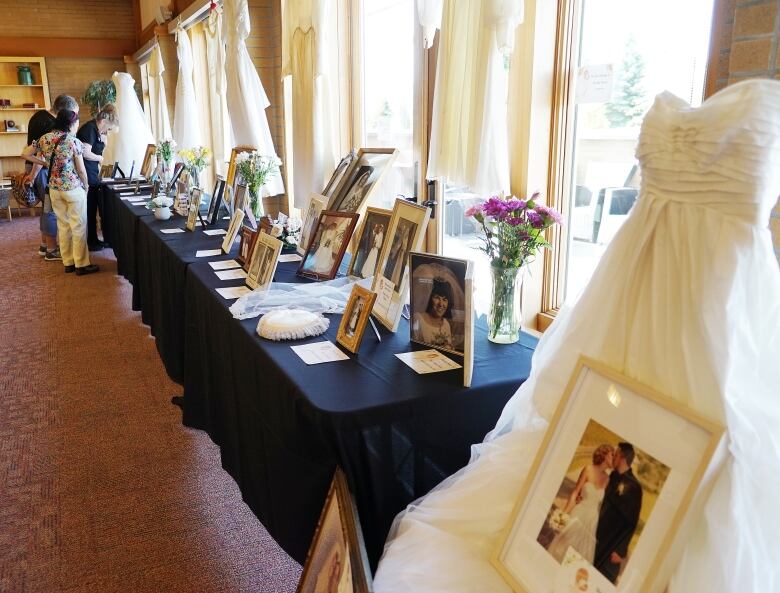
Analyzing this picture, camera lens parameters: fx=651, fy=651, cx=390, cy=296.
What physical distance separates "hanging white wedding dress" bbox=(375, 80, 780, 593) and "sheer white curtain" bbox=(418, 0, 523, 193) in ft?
4.18

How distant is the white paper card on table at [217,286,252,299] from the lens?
2.35 meters

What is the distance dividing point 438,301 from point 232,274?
50.4 inches

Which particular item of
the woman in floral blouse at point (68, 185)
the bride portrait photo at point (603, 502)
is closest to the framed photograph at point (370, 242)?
the bride portrait photo at point (603, 502)

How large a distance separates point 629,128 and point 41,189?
6352mm

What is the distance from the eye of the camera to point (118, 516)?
2316 millimetres

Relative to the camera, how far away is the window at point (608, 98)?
77.3 inches

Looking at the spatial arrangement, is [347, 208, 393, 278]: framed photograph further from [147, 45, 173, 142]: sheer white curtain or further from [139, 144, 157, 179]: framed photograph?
[147, 45, 173, 142]: sheer white curtain

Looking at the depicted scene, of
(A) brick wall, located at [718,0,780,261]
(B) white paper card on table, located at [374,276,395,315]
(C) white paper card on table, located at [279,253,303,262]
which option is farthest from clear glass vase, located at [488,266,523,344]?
(C) white paper card on table, located at [279,253,303,262]

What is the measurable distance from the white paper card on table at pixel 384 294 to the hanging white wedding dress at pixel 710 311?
0.83 metres

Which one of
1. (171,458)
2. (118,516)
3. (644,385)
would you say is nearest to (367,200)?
(171,458)

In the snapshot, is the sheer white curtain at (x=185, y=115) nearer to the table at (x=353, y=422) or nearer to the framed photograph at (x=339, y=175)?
the framed photograph at (x=339, y=175)

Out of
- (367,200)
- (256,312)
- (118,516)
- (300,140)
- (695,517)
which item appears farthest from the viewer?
(300,140)

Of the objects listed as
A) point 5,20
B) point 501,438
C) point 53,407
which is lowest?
point 53,407

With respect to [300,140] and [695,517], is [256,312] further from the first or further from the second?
[300,140]
